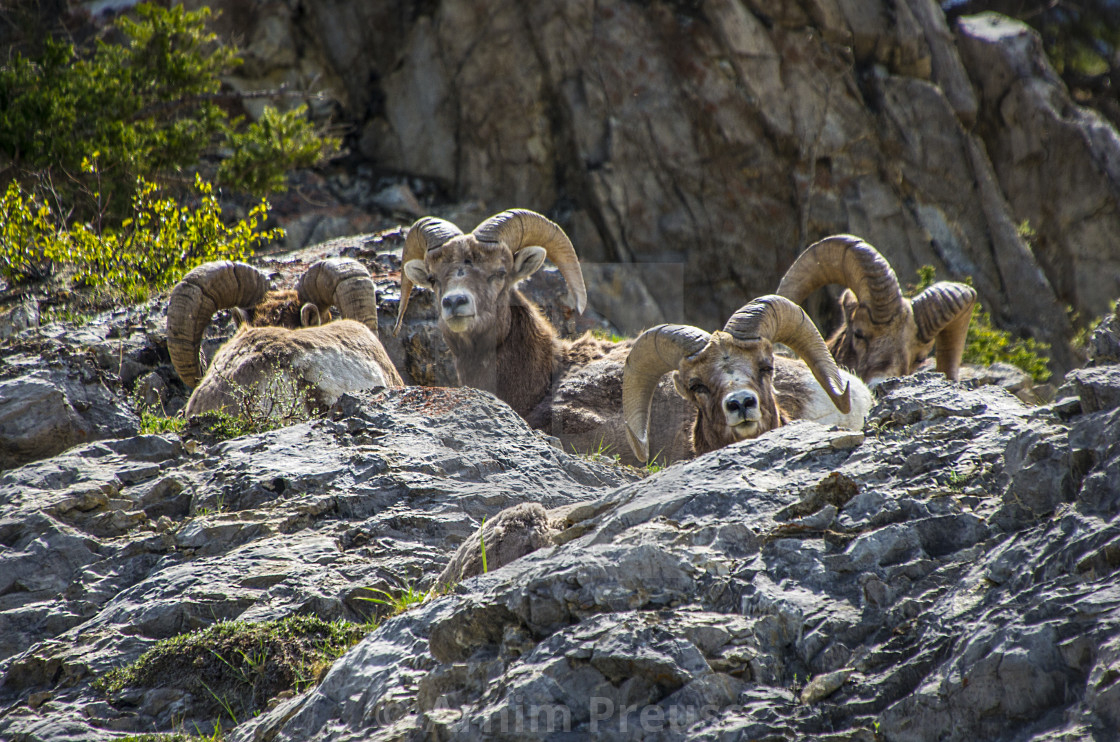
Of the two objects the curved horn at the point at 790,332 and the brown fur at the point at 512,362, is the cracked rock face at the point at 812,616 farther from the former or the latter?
the brown fur at the point at 512,362

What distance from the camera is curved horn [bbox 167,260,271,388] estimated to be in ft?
27.0

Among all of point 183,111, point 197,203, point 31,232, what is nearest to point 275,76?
point 183,111

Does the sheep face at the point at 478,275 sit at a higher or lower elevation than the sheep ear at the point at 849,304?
higher

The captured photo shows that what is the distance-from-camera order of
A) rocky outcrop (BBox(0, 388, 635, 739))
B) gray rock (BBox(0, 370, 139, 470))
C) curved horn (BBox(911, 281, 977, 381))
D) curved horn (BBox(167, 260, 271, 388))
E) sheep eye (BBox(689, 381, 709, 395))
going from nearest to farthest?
1. rocky outcrop (BBox(0, 388, 635, 739))
2. gray rock (BBox(0, 370, 139, 470))
3. sheep eye (BBox(689, 381, 709, 395))
4. curved horn (BBox(167, 260, 271, 388))
5. curved horn (BBox(911, 281, 977, 381))

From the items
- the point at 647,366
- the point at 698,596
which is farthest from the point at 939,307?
the point at 698,596

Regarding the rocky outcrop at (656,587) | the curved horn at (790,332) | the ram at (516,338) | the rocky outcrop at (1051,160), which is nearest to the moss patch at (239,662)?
the rocky outcrop at (656,587)

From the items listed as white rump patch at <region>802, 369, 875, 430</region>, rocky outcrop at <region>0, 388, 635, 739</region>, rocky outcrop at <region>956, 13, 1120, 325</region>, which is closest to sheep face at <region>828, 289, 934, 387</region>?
white rump patch at <region>802, 369, 875, 430</region>

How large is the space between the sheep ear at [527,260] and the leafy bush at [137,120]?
638cm

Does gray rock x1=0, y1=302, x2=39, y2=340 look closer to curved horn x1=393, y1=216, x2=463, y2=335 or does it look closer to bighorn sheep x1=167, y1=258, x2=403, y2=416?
bighorn sheep x1=167, y1=258, x2=403, y2=416

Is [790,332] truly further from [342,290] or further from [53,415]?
[53,415]

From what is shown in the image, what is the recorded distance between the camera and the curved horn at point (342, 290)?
30.5ft

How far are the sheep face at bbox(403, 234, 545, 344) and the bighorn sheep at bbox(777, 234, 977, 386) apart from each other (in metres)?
3.01

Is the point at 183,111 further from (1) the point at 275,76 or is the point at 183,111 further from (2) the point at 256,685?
(2) the point at 256,685

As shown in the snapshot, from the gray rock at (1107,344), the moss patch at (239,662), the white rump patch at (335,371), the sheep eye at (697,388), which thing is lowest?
the moss patch at (239,662)
